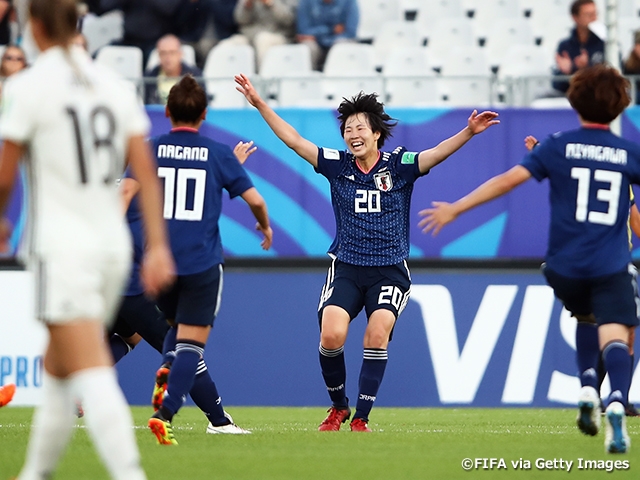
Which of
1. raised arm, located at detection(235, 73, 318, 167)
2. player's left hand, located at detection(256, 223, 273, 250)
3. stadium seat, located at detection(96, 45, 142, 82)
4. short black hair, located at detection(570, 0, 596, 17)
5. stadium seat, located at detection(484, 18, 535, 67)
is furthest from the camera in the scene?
stadium seat, located at detection(484, 18, 535, 67)

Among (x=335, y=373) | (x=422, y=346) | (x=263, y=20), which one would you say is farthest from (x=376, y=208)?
(x=263, y=20)

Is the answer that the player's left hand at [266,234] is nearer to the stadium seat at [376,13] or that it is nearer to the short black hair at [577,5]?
the short black hair at [577,5]

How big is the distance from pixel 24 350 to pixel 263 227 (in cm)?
484

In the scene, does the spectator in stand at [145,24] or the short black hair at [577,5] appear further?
the spectator in stand at [145,24]

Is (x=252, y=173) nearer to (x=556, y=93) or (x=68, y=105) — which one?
(x=556, y=93)

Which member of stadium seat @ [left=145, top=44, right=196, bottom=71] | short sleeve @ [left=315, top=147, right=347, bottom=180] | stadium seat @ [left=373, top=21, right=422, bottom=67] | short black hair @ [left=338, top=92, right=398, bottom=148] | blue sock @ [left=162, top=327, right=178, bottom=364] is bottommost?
blue sock @ [left=162, top=327, right=178, bottom=364]

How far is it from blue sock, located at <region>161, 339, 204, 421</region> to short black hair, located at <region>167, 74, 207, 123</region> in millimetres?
1240

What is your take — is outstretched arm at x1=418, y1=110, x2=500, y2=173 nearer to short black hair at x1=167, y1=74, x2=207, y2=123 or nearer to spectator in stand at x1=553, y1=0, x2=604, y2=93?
short black hair at x1=167, y1=74, x2=207, y2=123

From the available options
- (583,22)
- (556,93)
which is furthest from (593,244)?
(583,22)

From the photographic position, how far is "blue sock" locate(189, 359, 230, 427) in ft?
22.4

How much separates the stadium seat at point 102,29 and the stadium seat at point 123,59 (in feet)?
2.92

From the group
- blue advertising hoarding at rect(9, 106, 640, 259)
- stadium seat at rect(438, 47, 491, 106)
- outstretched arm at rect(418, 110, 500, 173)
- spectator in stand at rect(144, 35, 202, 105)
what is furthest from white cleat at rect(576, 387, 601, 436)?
spectator in stand at rect(144, 35, 202, 105)

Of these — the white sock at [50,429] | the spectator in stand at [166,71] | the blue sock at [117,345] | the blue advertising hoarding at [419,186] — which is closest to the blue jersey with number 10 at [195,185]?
the blue sock at [117,345]

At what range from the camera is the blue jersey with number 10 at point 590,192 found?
603cm
